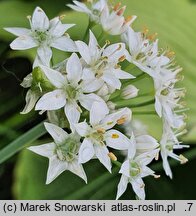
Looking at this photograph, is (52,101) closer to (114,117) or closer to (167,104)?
(114,117)

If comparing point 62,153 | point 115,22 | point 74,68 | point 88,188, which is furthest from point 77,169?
point 88,188

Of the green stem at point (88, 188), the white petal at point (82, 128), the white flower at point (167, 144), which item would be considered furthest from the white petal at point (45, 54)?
the green stem at point (88, 188)

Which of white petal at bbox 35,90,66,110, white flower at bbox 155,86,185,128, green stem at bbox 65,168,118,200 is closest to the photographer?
white petal at bbox 35,90,66,110

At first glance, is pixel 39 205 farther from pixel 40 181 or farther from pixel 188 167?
pixel 188 167

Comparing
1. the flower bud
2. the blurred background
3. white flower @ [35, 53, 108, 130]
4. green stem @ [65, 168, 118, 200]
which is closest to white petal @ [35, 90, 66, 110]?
white flower @ [35, 53, 108, 130]

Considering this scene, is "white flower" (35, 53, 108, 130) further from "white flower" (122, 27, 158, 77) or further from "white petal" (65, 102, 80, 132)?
"white flower" (122, 27, 158, 77)

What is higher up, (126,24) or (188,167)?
(126,24)

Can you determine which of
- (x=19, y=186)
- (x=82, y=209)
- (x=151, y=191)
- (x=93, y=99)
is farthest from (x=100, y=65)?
(x=151, y=191)
